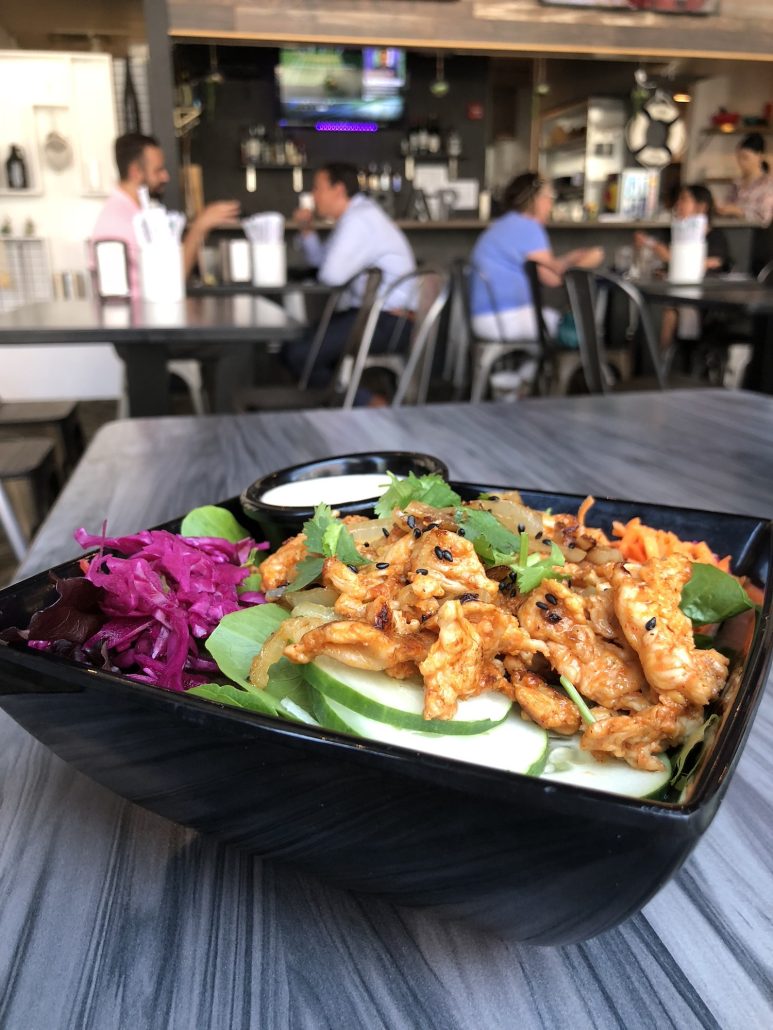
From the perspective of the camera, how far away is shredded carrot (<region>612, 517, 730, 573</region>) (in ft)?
1.84

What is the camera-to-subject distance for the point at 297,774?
333 millimetres

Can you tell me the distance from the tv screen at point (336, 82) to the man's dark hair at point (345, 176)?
2916 millimetres

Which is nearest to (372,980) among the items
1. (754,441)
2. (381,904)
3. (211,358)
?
(381,904)

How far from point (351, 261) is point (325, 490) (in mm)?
4099

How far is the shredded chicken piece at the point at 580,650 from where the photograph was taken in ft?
1.33

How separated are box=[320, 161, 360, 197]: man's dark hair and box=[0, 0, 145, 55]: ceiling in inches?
131

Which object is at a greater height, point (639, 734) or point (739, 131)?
point (739, 131)

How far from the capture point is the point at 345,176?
4.87 metres

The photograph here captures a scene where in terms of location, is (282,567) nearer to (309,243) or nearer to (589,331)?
(589,331)

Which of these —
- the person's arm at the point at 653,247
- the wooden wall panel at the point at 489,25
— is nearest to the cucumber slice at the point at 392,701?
the wooden wall panel at the point at 489,25

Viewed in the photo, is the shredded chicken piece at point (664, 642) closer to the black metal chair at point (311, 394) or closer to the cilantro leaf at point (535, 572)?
the cilantro leaf at point (535, 572)

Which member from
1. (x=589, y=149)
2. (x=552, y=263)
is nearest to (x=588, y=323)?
(x=552, y=263)

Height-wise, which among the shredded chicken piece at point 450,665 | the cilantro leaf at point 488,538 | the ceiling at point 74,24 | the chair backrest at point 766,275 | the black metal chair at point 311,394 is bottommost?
the black metal chair at point 311,394

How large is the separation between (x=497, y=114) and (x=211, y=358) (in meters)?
8.23
